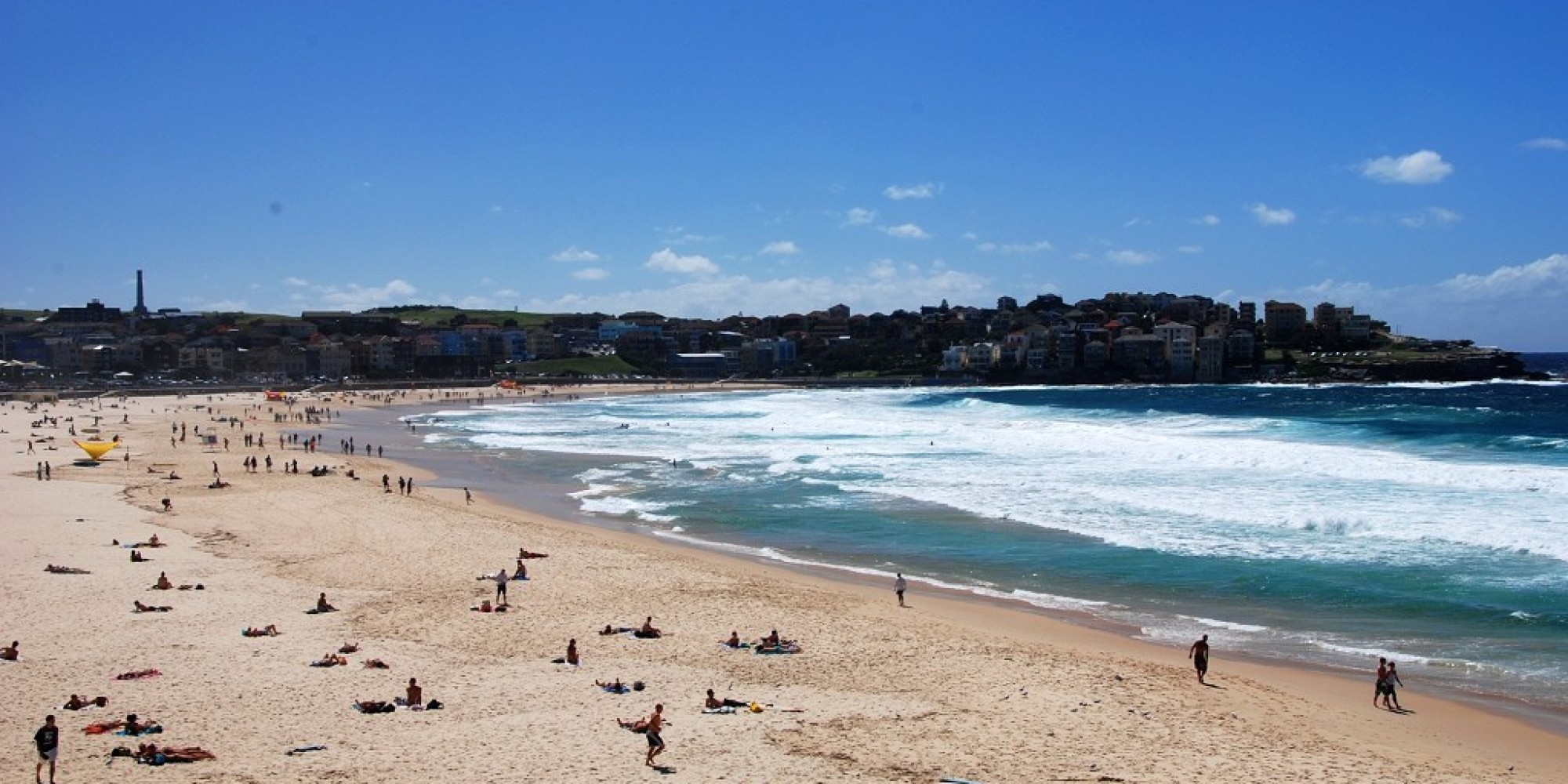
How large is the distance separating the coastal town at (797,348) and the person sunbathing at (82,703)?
305 feet

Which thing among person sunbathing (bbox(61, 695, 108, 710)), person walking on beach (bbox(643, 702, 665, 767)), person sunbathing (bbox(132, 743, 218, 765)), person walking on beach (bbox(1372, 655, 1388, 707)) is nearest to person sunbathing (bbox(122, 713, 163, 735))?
person sunbathing (bbox(132, 743, 218, 765))

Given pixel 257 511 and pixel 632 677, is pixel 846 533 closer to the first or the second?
pixel 632 677

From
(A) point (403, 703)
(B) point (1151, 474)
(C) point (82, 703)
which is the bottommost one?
(A) point (403, 703)

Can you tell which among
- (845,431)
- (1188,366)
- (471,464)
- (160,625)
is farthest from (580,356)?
(160,625)

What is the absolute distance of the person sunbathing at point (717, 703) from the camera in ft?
40.0

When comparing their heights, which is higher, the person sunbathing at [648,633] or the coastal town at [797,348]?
the coastal town at [797,348]

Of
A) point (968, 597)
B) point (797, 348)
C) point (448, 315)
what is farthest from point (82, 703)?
point (448, 315)

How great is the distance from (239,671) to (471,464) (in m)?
27.6

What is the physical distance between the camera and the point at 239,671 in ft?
43.6

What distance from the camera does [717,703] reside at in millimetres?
12219

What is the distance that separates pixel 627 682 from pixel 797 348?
128159 millimetres

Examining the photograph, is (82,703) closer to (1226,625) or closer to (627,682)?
(627,682)

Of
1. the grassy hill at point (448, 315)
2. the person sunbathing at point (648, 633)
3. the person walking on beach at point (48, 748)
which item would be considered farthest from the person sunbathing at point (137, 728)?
the grassy hill at point (448, 315)

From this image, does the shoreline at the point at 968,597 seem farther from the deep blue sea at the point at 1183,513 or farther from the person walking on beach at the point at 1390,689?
the person walking on beach at the point at 1390,689
